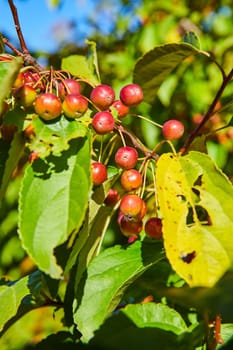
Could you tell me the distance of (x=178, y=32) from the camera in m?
3.71

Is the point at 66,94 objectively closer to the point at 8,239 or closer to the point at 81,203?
the point at 81,203

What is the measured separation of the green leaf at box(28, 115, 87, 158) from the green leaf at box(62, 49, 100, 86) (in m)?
0.36

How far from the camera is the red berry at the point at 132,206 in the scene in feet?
3.93

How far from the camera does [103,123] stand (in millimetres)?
1119

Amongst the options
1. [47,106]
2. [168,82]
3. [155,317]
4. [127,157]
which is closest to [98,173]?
[127,157]

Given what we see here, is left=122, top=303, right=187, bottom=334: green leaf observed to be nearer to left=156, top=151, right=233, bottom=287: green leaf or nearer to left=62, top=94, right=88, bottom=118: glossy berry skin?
left=156, top=151, right=233, bottom=287: green leaf

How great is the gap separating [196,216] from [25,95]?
363 millimetres

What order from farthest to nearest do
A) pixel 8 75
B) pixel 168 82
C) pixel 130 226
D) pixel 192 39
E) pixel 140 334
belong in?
1. pixel 168 82
2. pixel 192 39
3. pixel 130 226
4. pixel 8 75
5. pixel 140 334

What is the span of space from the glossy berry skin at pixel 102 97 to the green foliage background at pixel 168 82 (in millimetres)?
1930

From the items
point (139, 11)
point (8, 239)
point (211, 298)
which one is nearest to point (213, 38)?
point (139, 11)

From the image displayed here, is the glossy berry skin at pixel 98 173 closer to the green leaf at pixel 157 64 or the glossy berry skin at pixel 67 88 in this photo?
the glossy berry skin at pixel 67 88

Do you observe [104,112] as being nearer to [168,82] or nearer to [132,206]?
[132,206]

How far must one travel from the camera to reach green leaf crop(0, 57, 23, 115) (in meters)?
1.01

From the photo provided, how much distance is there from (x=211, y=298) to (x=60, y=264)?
1.76 ft
